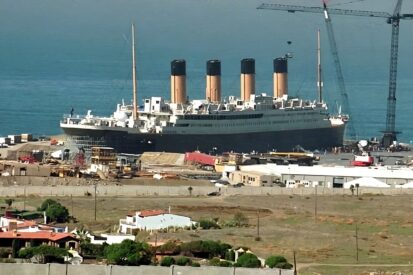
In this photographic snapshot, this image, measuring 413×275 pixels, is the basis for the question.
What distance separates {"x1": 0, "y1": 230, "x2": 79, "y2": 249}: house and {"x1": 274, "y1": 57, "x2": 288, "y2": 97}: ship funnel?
58514 millimetres

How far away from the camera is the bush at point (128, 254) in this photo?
144 feet

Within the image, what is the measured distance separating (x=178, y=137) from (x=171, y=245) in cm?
4556

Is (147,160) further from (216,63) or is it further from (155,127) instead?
(216,63)

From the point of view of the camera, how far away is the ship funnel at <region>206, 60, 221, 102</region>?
100750mm

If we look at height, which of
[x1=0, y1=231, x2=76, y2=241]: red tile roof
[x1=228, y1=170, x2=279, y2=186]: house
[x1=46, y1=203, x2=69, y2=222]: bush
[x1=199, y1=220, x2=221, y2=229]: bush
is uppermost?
[x1=228, y1=170, x2=279, y2=186]: house

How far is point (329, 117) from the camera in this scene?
105 metres

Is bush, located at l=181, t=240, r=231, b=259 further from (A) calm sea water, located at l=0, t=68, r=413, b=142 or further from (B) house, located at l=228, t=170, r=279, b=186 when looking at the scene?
(A) calm sea water, located at l=0, t=68, r=413, b=142

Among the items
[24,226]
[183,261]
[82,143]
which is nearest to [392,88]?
[82,143]

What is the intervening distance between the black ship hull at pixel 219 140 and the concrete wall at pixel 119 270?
48067mm

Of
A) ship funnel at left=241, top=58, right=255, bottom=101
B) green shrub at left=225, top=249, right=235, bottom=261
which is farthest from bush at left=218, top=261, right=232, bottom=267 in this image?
ship funnel at left=241, top=58, right=255, bottom=101

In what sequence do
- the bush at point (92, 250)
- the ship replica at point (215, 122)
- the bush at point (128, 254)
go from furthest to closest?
the ship replica at point (215, 122) < the bush at point (92, 250) < the bush at point (128, 254)

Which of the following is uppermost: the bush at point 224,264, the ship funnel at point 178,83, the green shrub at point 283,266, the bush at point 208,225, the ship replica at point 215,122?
the ship funnel at point 178,83

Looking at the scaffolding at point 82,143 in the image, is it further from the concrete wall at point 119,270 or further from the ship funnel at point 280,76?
the concrete wall at point 119,270

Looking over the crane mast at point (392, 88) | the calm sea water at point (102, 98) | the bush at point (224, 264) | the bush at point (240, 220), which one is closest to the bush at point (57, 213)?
the bush at point (240, 220)
